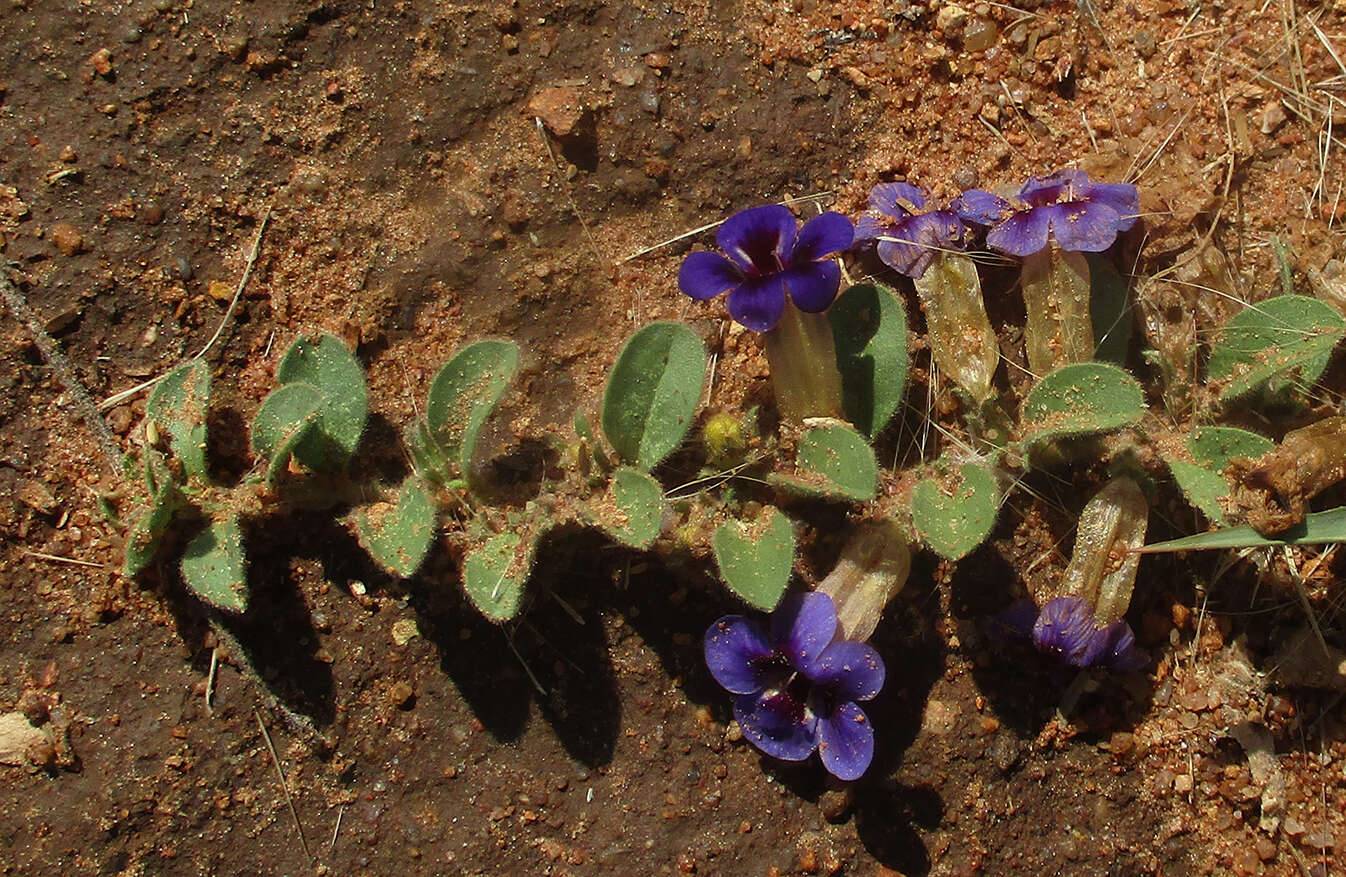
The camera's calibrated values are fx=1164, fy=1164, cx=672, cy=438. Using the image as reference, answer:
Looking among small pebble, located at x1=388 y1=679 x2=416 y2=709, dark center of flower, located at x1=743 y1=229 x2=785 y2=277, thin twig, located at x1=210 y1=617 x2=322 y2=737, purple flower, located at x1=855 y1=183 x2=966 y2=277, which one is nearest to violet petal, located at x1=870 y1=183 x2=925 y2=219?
purple flower, located at x1=855 y1=183 x2=966 y2=277

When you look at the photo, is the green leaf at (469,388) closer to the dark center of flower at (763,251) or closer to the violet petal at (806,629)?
the dark center of flower at (763,251)

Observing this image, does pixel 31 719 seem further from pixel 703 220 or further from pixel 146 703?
pixel 703 220

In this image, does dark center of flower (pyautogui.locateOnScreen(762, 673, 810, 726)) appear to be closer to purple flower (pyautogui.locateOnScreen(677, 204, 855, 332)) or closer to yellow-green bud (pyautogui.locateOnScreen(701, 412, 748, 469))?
yellow-green bud (pyautogui.locateOnScreen(701, 412, 748, 469))

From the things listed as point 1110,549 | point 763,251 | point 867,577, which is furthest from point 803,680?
point 763,251

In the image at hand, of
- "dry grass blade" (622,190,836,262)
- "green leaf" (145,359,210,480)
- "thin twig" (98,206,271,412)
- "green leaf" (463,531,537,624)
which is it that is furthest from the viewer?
"dry grass blade" (622,190,836,262)

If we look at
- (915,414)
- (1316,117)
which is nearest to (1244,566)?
(915,414)

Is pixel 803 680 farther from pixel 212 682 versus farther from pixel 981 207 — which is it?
pixel 212 682
